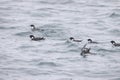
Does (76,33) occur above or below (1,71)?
above

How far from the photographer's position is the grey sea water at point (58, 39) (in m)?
24.1

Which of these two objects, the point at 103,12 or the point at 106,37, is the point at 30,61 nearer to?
the point at 106,37

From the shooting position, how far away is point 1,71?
23891 millimetres

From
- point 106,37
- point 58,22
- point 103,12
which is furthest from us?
point 103,12

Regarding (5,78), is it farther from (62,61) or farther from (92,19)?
(92,19)

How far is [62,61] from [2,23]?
9274mm

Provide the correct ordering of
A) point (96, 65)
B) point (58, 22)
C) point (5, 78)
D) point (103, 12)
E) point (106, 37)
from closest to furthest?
1. point (5, 78)
2. point (96, 65)
3. point (106, 37)
4. point (58, 22)
5. point (103, 12)

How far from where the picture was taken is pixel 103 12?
36.8 meters

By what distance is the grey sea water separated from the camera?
24.1 metres

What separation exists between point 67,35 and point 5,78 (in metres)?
8.29

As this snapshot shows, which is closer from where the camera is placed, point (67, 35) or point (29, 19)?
point (67, 35)

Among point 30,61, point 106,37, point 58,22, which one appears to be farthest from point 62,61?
point 58,22

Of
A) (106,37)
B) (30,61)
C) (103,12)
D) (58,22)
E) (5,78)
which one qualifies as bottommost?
(5,78)

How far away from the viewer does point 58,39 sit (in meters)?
29.7
